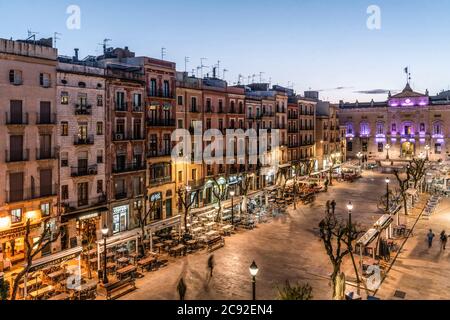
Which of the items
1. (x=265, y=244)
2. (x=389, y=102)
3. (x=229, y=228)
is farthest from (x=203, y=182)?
(x=389, y=102)

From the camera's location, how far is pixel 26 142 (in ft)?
96.0

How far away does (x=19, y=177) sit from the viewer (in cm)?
2875

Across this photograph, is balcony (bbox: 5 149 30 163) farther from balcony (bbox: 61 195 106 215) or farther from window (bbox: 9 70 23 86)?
window (bbox: 9 70 23 86)

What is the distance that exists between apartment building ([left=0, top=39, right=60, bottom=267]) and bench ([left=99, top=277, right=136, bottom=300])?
976 cm

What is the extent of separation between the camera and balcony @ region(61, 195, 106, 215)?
31.8 meters

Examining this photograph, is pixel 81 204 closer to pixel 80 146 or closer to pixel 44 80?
pixel 80 146

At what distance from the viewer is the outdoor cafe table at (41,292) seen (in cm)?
2102

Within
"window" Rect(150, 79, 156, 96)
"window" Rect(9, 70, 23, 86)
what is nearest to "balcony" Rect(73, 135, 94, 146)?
"window" Rect(9, 70, 23, 86)

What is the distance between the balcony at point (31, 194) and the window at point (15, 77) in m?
7.61

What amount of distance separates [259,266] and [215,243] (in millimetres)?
5418

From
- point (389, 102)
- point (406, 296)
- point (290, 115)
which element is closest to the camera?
point (406, 296)

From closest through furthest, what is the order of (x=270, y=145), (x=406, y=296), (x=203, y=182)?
(x=406, y=296) → (x=203, y=182) → (x=270, y=145)
